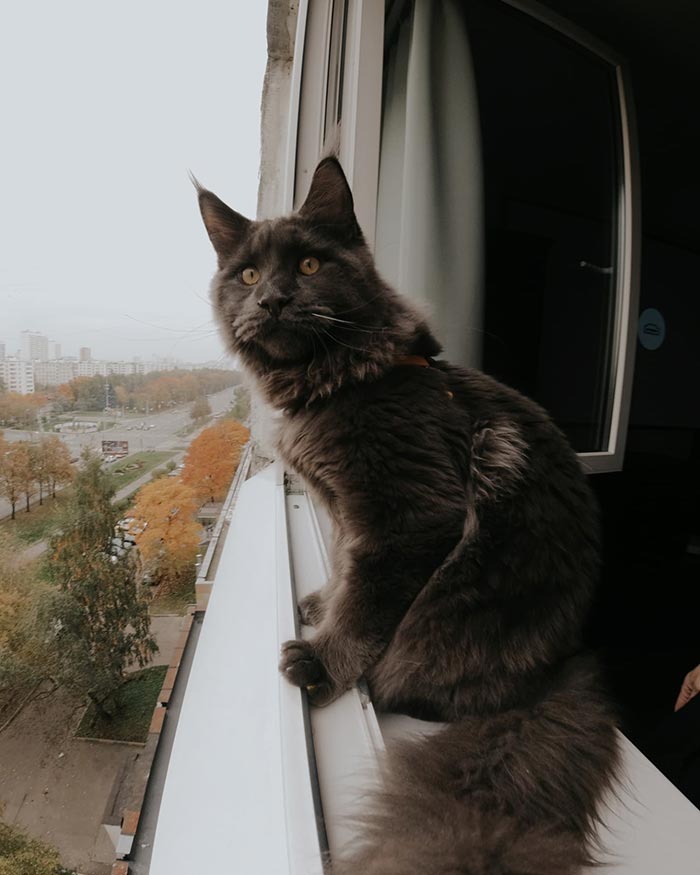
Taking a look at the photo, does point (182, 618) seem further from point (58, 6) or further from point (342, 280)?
point (58, 6)

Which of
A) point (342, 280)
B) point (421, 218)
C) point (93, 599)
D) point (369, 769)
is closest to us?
point (369, 769)

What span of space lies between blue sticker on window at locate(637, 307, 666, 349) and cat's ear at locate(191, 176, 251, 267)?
2.98 m

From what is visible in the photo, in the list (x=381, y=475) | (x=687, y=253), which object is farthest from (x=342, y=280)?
(x=687, y=253)

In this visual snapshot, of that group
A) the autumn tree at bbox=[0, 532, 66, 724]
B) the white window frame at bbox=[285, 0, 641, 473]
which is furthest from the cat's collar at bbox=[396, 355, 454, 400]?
the autumn tree at bbox=[0, 532, 66, 724]

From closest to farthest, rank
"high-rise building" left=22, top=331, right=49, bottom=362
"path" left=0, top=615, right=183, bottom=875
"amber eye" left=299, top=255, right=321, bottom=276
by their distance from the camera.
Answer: "path" left=0, top=615, right=183, bottom=875
"high-rise building" left=22, top=331, right=49, bottom=362
"amber eye" left=299, top=255, right=321, bottom=276

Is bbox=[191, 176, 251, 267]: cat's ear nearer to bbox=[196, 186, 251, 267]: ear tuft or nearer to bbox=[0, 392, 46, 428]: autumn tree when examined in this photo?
bbox=[196, 186, 251, 267]: ear tuft

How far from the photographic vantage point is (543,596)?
648 millimetres

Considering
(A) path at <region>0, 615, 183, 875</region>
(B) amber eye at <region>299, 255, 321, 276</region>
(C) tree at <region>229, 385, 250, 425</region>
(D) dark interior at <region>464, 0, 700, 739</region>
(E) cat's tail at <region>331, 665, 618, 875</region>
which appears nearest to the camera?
(E) cat's tail at <region>331, 665, 618, 875</region>

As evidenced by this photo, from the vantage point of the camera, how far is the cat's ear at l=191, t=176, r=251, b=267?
77 cm

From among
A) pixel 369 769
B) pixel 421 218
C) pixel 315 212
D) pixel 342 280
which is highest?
pixel 421 218

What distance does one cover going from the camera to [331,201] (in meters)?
0.75

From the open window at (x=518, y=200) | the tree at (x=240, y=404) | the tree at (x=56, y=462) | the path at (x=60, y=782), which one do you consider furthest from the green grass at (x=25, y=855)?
the open window at (x=518, y=200)

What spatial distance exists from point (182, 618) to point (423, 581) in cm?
40

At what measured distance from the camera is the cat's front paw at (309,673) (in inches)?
24.6
